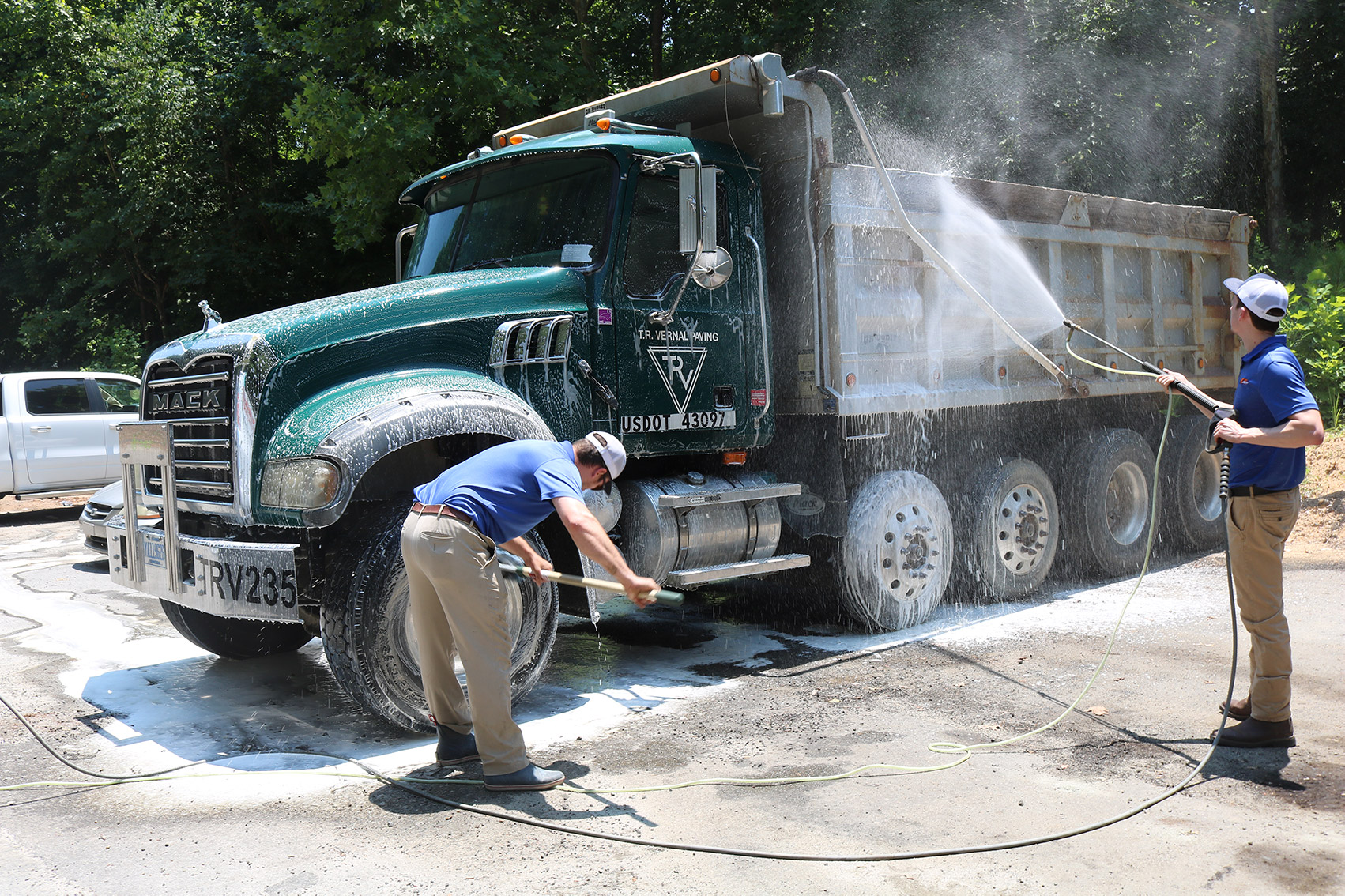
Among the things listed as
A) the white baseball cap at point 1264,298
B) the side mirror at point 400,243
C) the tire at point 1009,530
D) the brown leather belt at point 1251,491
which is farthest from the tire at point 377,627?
the tire at point 1009,530

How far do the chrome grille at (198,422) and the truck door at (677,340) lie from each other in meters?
2.16

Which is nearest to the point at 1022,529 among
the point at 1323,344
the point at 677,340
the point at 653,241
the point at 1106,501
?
the point at 1106,501

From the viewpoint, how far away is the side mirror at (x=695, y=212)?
20.7 feet

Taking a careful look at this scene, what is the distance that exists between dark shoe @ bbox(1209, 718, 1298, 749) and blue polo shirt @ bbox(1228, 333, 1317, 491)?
1.09 meters

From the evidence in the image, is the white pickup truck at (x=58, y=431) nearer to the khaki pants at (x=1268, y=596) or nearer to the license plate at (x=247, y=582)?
the license plate at (x=247, y=582)

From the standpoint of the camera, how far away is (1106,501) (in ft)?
31.8

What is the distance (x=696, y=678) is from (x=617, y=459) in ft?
7.95

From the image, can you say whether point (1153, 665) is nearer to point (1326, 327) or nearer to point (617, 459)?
point (617, 459)

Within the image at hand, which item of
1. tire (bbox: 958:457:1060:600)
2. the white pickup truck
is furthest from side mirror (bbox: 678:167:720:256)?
the white pickup truck

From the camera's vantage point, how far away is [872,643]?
7508mm

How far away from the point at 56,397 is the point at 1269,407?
52.1 ft

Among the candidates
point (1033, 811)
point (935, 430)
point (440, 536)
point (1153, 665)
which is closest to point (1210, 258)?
point (935, 430)

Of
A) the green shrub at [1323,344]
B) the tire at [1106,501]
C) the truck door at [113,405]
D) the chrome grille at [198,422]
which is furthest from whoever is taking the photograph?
the truck door at [113,405]

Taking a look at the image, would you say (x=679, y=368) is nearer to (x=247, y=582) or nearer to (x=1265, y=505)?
(x=247, y=582)
